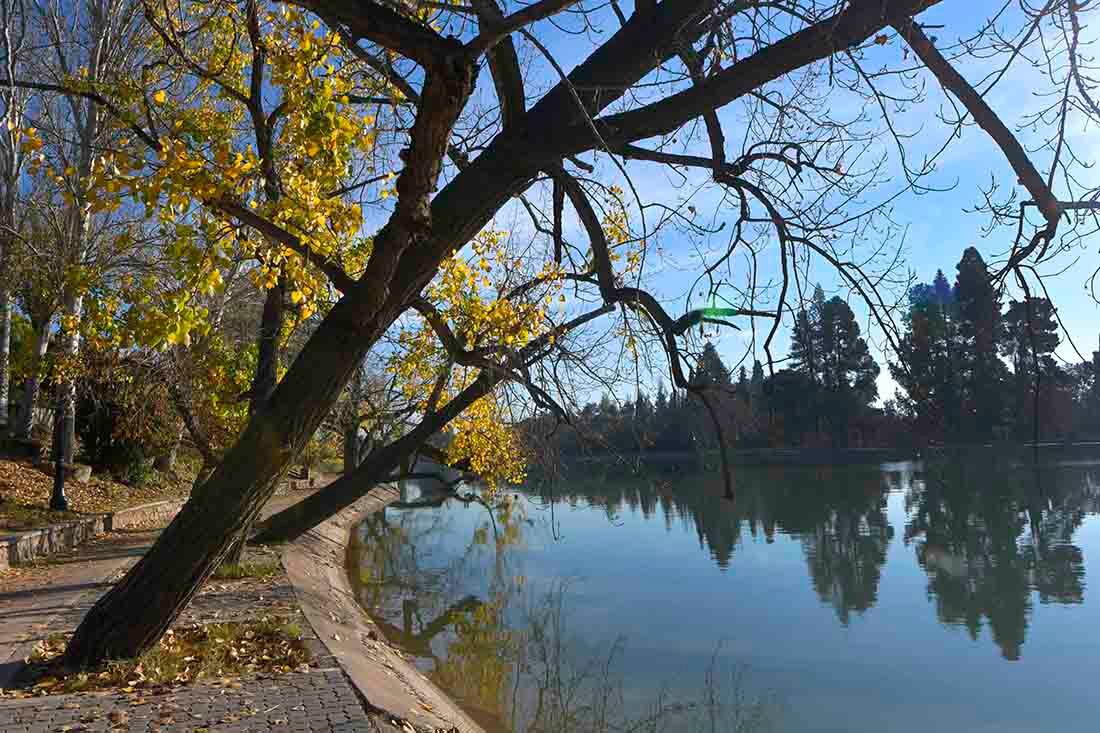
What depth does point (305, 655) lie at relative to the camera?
7.18 m

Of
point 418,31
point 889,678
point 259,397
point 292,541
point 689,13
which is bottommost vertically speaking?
point 889,678

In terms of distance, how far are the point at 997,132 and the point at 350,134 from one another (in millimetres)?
4055

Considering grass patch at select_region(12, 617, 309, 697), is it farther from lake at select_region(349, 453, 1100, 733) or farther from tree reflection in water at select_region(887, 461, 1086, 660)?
tree reflection in water at select_region(887, 461, 1086, 660)

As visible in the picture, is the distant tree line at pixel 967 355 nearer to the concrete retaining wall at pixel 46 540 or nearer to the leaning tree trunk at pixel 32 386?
the concrete retaining wall at pixel 46 540

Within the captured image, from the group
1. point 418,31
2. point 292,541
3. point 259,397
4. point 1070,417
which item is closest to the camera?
point 418,31

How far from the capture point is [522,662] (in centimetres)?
1155

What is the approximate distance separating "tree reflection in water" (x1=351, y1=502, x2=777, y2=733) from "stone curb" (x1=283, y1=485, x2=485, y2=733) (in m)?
0.66

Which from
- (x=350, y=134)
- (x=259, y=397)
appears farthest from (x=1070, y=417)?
(x=350, y=134)

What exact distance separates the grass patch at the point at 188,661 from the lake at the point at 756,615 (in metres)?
2.58

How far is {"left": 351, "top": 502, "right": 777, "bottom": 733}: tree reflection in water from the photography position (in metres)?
9.36

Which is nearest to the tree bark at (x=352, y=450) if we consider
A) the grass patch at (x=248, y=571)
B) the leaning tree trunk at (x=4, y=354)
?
the leaning tree trunk at (x=4, y=354)

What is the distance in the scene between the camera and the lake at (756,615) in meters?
9.72

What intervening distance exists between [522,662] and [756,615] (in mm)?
4357

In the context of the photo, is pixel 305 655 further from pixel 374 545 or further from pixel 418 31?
pixel 374 545
